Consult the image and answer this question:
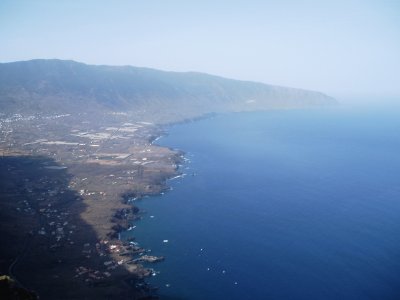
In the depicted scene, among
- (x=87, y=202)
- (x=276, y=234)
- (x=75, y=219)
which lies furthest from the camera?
(x=87, y=202)

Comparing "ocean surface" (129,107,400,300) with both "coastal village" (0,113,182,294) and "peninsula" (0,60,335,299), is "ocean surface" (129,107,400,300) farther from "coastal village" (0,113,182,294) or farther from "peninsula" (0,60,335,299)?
"peninsula" (0,60,335,299)

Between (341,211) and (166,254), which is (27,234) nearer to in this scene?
(166,254)

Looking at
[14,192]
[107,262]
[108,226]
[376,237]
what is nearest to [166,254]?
[107,262]

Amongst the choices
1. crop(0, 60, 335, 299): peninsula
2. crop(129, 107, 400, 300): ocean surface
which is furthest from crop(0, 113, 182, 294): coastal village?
crop(129, 107, 400, 300): ocean surface

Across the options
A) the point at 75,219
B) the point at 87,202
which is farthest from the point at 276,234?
the point at 87,202

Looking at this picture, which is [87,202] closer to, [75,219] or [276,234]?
[75,219]

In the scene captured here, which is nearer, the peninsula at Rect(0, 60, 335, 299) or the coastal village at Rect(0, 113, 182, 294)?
the peninsula at Rect(0, 60, 335, 299)

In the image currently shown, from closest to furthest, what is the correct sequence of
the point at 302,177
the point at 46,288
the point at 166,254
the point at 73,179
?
the point at 46,288 → the point at 166,254 → the point at 73,179 → the point at 302,177

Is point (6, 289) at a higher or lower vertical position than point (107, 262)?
higher

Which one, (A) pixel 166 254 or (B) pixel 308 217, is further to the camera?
(B) pixel 308 217
